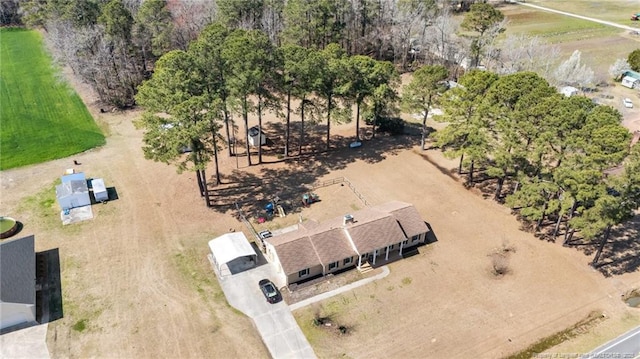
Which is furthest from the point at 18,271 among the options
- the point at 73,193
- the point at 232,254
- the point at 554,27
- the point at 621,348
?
the point at 554,27

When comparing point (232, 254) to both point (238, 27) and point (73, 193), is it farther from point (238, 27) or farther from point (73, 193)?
point (238, 27)

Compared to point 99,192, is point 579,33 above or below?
above

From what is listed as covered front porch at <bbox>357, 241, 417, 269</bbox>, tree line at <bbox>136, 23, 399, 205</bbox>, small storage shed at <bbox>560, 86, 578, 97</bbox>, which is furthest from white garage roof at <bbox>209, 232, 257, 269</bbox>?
small storage shed at <bbox>560, 86, 578, 97</bbox>

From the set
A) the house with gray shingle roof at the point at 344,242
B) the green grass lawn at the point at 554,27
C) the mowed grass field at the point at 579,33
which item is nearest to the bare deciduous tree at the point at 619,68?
the mowed grass field at the point at 579,33

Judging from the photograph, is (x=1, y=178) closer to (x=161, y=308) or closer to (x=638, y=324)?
(x=161, y=308)

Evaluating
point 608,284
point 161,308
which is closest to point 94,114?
point 161,308
